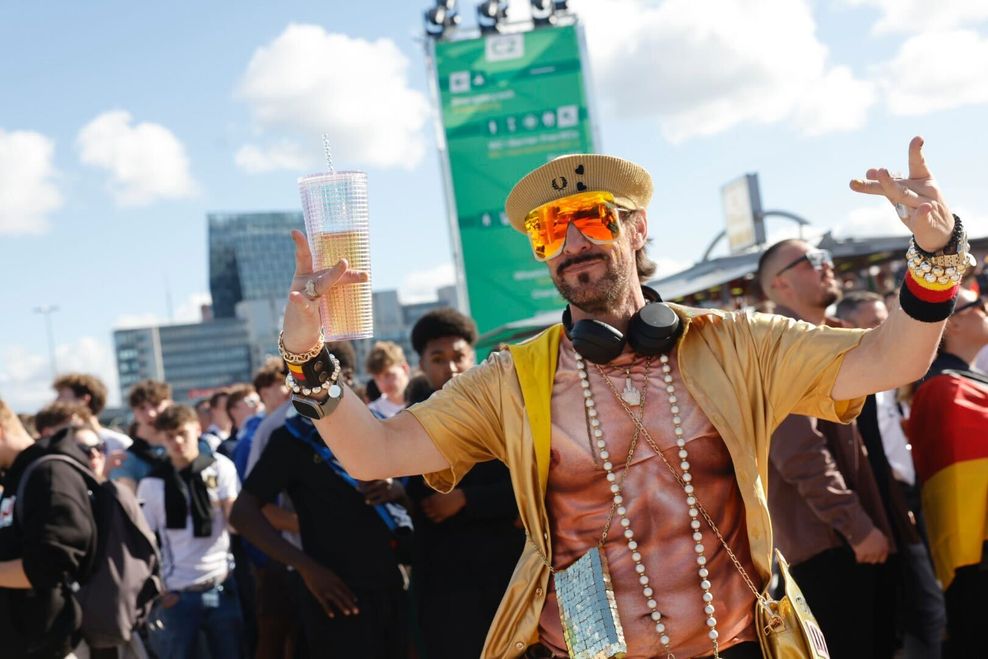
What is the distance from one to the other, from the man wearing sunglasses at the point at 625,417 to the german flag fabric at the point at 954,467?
2294mm

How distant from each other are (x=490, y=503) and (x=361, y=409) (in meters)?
2.18

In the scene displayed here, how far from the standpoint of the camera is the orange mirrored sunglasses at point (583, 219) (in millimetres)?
3096

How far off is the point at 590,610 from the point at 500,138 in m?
17.4

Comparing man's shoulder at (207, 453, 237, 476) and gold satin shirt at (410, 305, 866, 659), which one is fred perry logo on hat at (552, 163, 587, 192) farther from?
man's shoulder at (207, 453, 237, 476)

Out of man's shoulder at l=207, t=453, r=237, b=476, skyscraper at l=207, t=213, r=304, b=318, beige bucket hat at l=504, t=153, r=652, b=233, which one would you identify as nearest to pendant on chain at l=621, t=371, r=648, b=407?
beige bucket hat at l=504, t=153, r=652, b=233

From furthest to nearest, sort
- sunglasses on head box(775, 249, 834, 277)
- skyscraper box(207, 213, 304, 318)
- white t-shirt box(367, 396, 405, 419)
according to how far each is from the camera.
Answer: skyscraper box(207, 213, 304, 318) < white t-shirt box(367, 396, 405, 419) < sunglasses on head box(775, 249, 834, 277)

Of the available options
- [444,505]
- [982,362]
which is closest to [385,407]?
[444,505]

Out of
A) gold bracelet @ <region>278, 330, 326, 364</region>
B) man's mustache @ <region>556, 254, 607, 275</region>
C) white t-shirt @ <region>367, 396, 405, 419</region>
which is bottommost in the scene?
white t-shirt @ <region>367, 396, 405, 419</region>

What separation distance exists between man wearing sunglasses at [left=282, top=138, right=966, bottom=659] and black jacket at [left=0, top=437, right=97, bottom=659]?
2.58m

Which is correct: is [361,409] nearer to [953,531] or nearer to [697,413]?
[697,413]

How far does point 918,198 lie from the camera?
2.57 meters

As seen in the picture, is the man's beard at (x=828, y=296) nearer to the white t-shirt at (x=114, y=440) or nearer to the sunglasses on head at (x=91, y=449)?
the sunglasses on head at (x=91, y=449)

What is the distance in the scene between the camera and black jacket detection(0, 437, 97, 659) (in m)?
4.91

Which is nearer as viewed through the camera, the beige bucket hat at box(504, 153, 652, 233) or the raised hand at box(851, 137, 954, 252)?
the raised hand at box(851, 137, 954, 252)
